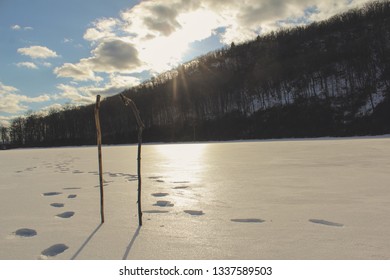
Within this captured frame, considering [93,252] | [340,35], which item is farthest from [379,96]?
[93,252]

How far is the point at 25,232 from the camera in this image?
120 inches

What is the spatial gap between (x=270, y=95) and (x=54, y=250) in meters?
65.6

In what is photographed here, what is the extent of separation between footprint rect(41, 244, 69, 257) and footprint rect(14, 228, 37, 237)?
54 cm

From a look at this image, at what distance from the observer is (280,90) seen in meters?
63.6

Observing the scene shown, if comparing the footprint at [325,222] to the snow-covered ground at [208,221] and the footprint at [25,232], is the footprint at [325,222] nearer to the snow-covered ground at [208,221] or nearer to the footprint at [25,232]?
the snow-covered ground at [208,221]

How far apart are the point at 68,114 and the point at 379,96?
87.0 m

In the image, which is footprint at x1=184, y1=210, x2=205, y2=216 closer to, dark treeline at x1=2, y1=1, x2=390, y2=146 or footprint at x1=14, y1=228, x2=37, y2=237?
footprint at x1=14, y1=228, x2=37, y2=237

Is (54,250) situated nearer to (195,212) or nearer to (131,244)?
(131,244)

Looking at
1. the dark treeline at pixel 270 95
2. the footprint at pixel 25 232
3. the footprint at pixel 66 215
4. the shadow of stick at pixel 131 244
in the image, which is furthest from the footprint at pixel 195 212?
the dark treeline at pixel 270 95

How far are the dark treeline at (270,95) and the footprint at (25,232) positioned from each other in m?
42.9

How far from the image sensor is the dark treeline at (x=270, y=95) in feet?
165

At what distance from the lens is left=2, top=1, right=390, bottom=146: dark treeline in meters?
50.2
